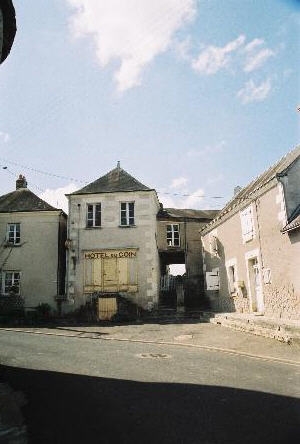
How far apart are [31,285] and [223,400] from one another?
1801 cm

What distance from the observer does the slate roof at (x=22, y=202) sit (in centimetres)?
2325

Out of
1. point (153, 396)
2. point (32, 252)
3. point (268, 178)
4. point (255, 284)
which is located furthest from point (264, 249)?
point (32, 252)

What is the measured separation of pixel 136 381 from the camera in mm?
7301

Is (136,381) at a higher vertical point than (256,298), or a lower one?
lower

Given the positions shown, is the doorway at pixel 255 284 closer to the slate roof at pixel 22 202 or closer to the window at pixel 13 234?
the slate roof at pixel 22 202

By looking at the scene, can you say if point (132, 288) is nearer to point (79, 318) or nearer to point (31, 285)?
point (79, 318)

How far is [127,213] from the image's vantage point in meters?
22.3

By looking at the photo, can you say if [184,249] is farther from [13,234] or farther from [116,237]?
[13,234]

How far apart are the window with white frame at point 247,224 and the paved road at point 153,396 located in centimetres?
688

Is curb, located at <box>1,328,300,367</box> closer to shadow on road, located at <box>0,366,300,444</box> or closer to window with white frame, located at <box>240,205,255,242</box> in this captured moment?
shadow on road, located at <box>0,366,300,444</box>

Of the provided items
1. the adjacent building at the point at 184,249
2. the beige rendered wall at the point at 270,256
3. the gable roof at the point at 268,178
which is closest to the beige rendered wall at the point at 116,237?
the adjacent building at the point at 184,249

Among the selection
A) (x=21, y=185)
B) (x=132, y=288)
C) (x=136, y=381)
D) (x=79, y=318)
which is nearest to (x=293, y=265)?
Result: (x=136, y=381)

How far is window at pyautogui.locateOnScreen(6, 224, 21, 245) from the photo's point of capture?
22836 millimetres

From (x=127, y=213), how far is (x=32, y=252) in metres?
6.36
